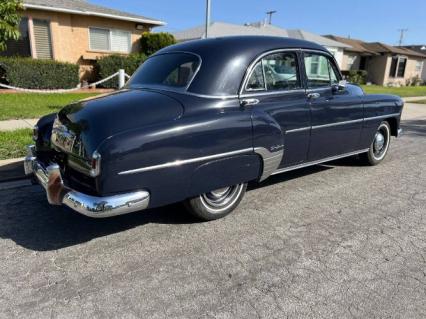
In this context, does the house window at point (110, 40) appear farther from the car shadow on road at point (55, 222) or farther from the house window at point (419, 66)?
the house window at point (419, 66)

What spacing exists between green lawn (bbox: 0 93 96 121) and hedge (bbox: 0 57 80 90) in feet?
3.97

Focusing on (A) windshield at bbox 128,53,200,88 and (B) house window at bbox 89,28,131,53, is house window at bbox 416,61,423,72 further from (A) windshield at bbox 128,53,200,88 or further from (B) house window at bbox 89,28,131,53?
(A) windshield at bbox 128,53,200,88

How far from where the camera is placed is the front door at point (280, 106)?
365 cm

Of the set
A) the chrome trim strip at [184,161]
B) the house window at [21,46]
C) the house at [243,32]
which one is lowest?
the chrome trim strip at [184,161]

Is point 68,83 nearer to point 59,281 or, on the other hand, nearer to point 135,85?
point 135,85

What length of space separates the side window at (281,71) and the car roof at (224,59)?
0.36 feet

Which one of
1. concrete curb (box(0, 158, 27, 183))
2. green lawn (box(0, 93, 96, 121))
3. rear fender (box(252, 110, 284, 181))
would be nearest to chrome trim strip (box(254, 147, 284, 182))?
rear fender (box(252, 110, 284, 181))

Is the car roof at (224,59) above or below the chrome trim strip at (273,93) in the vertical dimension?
above

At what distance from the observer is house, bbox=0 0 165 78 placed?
573 inches

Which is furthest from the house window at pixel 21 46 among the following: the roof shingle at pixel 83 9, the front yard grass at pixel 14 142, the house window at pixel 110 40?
the front yard grass at pixel 14 142

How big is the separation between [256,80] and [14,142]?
14.2 ft

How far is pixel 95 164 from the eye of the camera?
2.80 metres

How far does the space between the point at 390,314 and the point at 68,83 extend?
1399 centimetres

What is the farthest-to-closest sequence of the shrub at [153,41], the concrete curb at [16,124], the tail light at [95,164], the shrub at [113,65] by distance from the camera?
1. the shrub at [153,41]
2. the shrub at [113,65]
3. the concrete curb at [16,124]
4. the tail light at [95,164]
